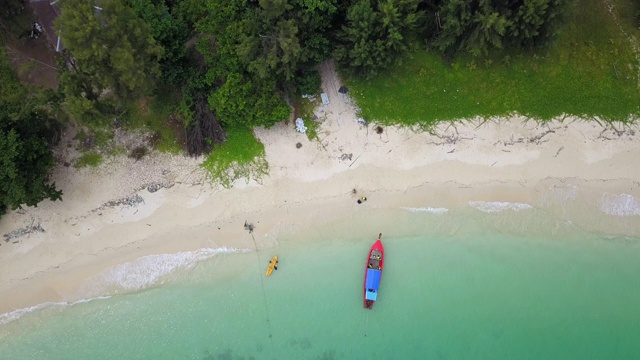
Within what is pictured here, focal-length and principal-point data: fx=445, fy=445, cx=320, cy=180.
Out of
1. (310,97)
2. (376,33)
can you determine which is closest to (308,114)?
(310,97)

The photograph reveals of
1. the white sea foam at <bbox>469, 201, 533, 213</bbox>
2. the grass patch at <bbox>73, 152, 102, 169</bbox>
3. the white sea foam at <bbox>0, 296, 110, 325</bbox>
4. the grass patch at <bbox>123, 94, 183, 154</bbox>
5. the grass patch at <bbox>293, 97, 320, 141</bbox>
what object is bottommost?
the white sea foam at <bbox>0, 296, 110, 325</bbox>

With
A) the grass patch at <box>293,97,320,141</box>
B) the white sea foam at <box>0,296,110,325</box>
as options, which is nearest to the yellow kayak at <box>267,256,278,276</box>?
the grass patch at <box>293,97,320,141</box>

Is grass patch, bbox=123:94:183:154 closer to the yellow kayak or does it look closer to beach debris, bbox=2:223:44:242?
beach debris, bbox=2:223:44:242

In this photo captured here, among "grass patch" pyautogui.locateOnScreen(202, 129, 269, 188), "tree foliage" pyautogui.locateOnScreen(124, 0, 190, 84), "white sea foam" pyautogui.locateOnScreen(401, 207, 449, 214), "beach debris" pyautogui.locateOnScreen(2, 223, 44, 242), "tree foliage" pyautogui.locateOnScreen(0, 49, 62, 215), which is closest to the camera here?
"tree foliage" pyautogui.locateOnScreen(0, 49, 62, 215)

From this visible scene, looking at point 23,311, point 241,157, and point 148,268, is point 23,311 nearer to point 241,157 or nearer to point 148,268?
point 148,268

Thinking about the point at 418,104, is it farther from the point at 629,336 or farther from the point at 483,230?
the point at 629,336

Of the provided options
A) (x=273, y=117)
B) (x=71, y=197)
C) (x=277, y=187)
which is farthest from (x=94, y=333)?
(x=273, y=117)
